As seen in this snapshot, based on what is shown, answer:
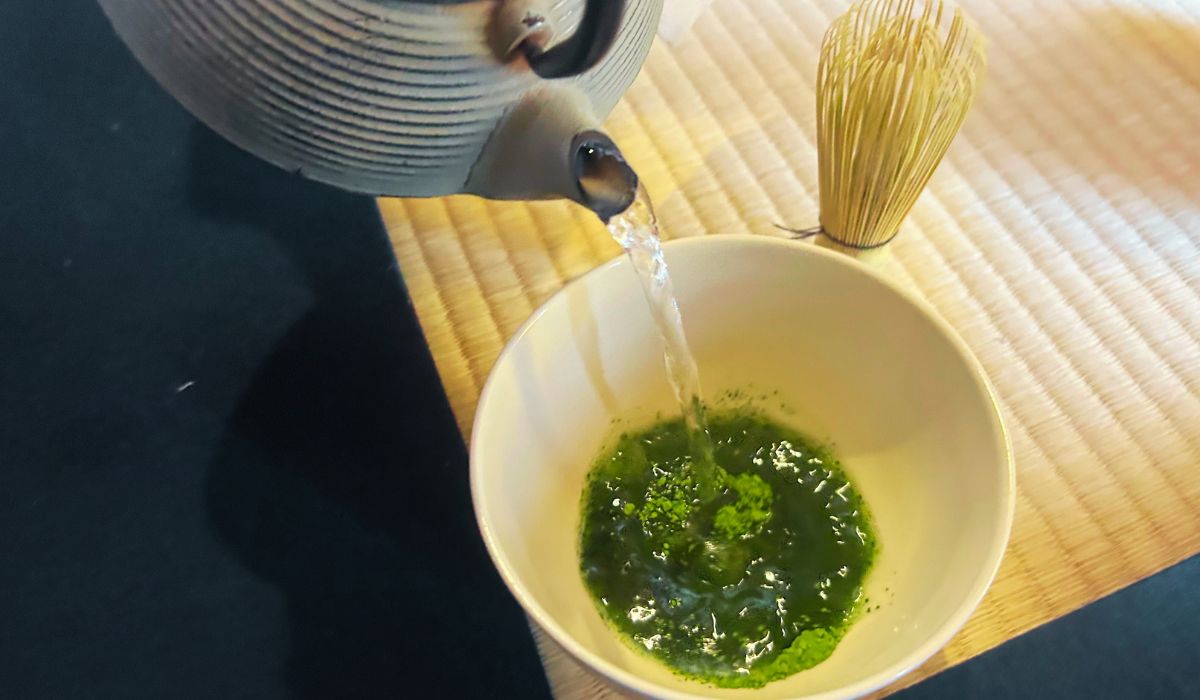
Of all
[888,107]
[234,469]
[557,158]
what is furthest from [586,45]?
[234,469]

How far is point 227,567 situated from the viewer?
1.95 ft

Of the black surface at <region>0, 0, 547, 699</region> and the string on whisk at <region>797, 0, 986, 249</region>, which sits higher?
the string on whisk at <region>797, 0, 986, 249</region>

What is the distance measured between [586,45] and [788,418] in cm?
28

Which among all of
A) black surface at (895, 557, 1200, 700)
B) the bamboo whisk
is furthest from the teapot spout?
black surface at (895, 557, 1200, 700)

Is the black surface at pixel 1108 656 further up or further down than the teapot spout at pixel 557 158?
further down

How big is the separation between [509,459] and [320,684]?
206 millimetres

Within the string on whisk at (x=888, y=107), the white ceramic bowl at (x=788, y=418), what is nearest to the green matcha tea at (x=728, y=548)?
the white ceramic bowl at (x=788, y=418)

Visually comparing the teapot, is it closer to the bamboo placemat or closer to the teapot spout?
the teapot spout

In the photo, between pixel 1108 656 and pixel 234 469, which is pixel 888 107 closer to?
pixel 1108 656

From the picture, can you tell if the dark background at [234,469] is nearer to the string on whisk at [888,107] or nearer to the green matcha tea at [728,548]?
the green matcha tea at [728,548]

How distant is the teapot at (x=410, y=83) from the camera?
38 centimetres

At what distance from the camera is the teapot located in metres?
0.38

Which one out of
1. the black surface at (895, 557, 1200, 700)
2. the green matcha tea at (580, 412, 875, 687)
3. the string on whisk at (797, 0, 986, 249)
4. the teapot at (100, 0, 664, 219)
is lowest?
the black surface at (895, 557, 1200, 700)

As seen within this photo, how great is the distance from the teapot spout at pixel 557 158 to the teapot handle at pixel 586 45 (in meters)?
0.01
